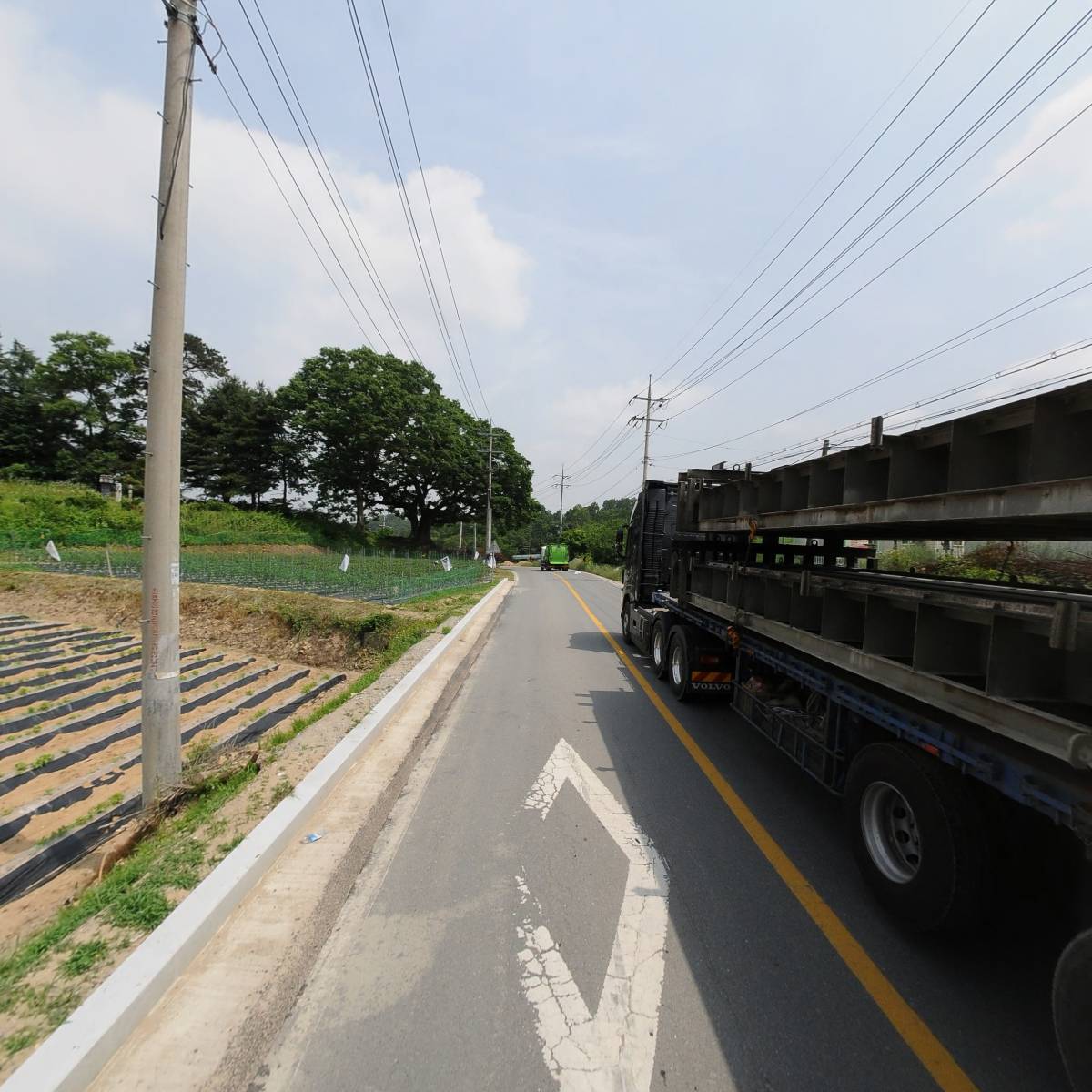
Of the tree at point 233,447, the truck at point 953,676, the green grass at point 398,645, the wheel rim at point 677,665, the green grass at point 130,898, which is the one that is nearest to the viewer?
the truck at point 953,676

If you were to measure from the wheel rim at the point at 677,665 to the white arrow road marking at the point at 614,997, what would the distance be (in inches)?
148

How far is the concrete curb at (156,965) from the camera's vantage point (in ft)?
5.92

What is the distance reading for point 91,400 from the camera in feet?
160

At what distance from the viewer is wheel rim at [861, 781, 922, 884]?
2.93 metres

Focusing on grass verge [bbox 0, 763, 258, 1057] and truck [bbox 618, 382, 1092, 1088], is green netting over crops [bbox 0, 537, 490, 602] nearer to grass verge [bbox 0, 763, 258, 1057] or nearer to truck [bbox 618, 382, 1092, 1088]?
grass verge [bbox 0, 763, 258, 1057]

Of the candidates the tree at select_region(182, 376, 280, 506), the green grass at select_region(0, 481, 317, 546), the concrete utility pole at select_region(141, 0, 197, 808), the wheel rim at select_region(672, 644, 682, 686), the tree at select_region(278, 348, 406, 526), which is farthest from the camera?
the tree at select_region(182, 376, 280, 506)

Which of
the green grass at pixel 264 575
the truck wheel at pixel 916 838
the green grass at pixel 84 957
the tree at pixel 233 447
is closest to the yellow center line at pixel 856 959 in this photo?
the truck wheel at pixel 916 838

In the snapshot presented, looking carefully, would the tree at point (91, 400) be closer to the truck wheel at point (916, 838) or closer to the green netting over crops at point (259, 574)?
the green netting over crops at point (259, 574)

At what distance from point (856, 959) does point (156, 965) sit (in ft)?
10.5

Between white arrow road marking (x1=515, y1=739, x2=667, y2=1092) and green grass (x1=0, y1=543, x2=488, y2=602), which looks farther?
green grass (x1=0, y1=543, x2=488, y2=602)

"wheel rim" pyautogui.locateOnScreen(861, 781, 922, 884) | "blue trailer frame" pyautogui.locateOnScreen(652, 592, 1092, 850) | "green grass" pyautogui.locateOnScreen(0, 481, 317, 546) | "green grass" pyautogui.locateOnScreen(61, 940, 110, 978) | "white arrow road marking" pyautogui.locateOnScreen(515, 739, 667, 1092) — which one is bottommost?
"white arrow road marking" pyautogui.locateOnScreen(515, 739, 667, 1092)

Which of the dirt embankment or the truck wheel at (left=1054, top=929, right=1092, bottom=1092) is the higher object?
the truck wheel at (left=1054, top=929, right=1092, bottom=1092)

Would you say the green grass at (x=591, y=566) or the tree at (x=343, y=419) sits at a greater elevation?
the tree at (x=343, y=419)

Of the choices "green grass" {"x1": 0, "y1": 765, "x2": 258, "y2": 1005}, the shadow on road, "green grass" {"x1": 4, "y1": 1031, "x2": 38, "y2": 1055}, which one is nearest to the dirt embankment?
"green grass" {"x1": 0, "y1": 765, "x2": 258, "y2": 1005}
